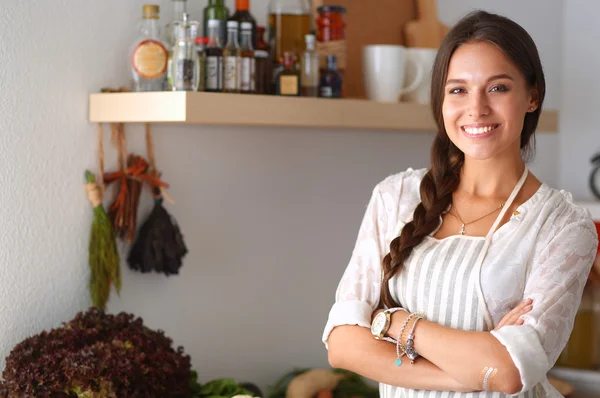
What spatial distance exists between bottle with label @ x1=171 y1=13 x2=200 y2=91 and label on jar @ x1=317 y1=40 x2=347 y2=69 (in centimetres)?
38

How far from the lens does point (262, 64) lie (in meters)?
1.93

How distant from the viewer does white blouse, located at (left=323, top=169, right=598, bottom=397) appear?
128 cm

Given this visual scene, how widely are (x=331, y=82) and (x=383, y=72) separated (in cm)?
16

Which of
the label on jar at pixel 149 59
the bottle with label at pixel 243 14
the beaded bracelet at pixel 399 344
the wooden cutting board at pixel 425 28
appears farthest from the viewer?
the wooden cutting board at pixel 425 28

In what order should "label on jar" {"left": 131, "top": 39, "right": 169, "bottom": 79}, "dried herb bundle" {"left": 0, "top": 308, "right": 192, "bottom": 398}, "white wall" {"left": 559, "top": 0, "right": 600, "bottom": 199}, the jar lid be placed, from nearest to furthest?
"dried herb bundle" {"left": 0, "top": 308, "right": 192, "bottom": 398} → "label on jar" {"left": 131, "top": 39, "right": 169, "bottom": 79} → the jar lid → "white wall" {"left": 559, "top": 0, "right": 600, "bottom": 199}

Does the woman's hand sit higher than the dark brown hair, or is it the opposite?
the dark brown hair

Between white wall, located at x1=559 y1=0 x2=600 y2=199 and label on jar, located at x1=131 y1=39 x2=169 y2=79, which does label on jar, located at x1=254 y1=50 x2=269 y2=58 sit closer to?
label on jar, located at x1=131 y1=39 x2=169 y2=79

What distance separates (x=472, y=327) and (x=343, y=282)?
0.78ft

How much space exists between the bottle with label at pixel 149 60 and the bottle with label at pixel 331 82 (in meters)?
0.38

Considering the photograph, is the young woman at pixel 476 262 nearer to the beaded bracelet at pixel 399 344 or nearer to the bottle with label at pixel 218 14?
the beaded bracelet at pixel 399 344

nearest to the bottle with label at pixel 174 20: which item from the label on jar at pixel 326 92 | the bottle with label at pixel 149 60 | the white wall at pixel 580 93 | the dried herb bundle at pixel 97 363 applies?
the bottle with label at pixel 149 60

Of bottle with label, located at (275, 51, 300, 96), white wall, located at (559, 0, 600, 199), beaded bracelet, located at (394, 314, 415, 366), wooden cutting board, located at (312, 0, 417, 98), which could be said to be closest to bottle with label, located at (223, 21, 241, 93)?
bottle with label, located at (275, 51, 300, 96)

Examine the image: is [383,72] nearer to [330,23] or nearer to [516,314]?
[330,23]

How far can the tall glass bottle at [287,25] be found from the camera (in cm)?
200
